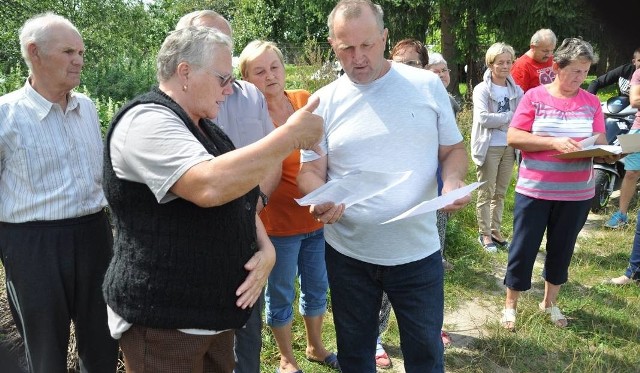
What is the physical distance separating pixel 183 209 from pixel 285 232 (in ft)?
3.81

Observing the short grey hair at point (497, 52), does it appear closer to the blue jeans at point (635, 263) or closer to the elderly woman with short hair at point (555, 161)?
the elderly woman with short hair at point (555, 161)

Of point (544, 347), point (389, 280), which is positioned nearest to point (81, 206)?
point (389, 280)

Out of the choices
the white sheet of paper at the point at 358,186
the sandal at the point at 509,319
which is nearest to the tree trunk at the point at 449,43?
the sandal at the point at 509,319

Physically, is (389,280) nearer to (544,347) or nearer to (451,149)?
(451,149)

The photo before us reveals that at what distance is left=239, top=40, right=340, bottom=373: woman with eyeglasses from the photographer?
106 inches

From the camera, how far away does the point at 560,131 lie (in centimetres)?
314

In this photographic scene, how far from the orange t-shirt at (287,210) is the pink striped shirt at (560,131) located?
1480mm

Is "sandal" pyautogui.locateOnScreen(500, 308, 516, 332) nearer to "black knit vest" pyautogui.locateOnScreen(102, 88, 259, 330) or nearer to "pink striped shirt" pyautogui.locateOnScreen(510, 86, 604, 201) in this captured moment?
"pink striped shirt" pyautogui.locateOnScreen(510, 86, 604, 201)

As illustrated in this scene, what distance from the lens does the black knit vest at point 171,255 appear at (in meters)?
1.56

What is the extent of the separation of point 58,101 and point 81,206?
0.48 meters

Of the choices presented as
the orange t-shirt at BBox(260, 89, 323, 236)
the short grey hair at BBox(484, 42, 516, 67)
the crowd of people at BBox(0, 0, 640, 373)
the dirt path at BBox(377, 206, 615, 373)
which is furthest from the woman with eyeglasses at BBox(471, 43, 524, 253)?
the orange t-shirt at BBox(260, 89, 323, 236)

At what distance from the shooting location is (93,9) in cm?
1372

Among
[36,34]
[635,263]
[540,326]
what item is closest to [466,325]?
[540,326]

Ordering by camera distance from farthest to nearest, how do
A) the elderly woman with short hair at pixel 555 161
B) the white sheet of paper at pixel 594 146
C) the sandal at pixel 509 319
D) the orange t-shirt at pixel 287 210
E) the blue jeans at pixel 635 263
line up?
the blue jeans at pixel 635 263 → the sandal at pixel 509 319 → the elderly woman with short hair at pixel 555 161 → the white sheet of paper at pixel 594 146 → the orange t-shirt at pixel 287 210
